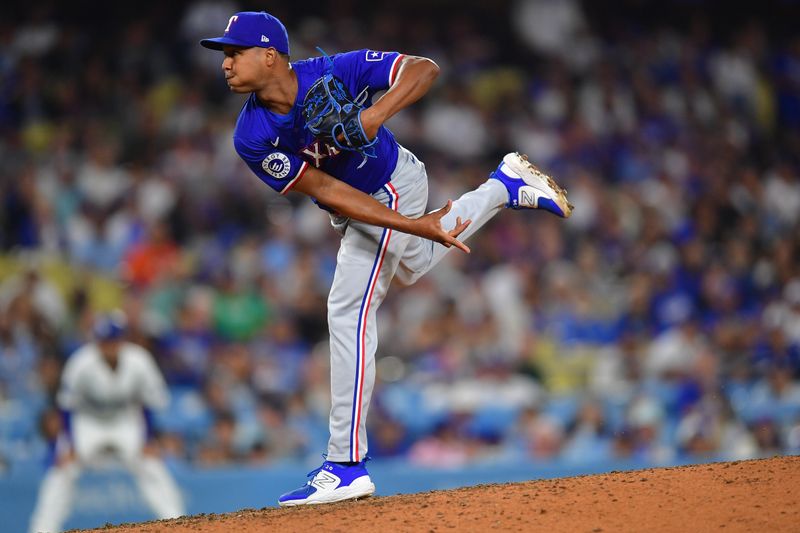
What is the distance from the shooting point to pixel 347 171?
13.7 ft

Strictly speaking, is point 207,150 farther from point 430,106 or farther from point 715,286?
point 715,286

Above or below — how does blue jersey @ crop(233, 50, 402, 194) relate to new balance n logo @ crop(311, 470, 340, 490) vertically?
above

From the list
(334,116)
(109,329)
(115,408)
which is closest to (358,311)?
(334,116)

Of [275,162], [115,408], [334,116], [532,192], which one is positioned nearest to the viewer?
[334,116]

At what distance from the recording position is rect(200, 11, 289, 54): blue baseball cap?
12.6ft

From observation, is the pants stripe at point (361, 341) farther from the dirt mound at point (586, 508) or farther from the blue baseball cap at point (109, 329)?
the blue baseball cap at point (109, 329)

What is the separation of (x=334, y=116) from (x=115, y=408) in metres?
5.04

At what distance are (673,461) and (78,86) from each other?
6.80 metres

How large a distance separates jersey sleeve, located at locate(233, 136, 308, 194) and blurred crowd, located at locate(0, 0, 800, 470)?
4.34 metres

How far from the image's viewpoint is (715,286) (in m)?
9.52

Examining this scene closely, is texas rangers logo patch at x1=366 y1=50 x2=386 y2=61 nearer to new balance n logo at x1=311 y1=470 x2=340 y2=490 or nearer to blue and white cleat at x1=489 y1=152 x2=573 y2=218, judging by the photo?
blue and white cleat at x1=489 y1=152 x2=573 y2=218

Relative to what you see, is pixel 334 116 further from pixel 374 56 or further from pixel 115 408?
pixel 115 408

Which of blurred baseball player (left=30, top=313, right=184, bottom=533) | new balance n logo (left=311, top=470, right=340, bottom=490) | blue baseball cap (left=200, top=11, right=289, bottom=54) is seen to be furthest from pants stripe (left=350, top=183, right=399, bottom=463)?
blurred baseball player (left=30, top=313, right=184, bottom=533)

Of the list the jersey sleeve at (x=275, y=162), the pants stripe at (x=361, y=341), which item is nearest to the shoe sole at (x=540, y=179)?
the pants stripe at (x=361, y=341)
